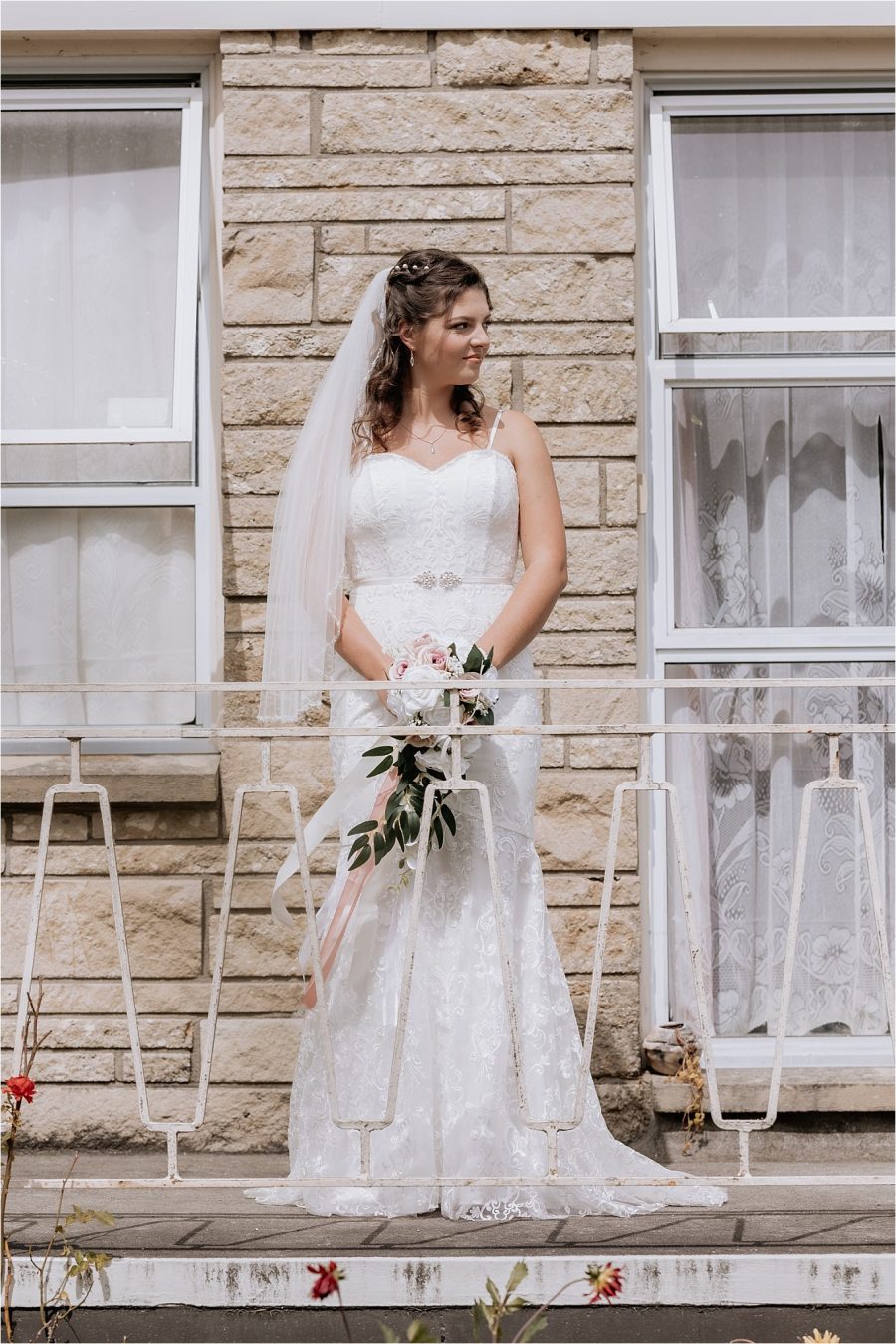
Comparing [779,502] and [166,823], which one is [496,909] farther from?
[779,502]

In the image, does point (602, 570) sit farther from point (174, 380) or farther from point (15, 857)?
point (15, 857)

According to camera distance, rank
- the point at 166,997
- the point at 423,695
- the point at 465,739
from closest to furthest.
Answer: the point at 423,695
the point at 465,739
the point at 166,997

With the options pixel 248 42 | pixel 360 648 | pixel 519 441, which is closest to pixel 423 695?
pixel 360 648

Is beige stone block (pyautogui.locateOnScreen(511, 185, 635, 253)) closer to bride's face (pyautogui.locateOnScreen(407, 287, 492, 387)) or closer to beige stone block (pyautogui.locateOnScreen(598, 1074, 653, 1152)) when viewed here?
bride's face (pyautogui.locateOnScreen(407, 287, 492, 387))

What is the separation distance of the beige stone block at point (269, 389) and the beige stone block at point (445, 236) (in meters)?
0.35

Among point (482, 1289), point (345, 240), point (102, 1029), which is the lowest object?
point (482, 1289)

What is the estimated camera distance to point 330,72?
4594 mm

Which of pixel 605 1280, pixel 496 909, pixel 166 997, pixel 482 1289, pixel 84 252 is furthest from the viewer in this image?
pixel 84 252

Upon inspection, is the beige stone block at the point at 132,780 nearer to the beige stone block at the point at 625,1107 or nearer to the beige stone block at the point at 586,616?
the beige stone block at the point at 586,616

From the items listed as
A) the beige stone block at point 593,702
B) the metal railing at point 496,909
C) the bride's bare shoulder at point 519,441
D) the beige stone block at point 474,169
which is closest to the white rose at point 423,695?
the metal railing at point 496,909

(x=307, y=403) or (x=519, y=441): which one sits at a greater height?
(x=307, y=403)

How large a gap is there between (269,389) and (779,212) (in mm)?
1536

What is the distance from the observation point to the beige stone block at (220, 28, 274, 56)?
4.60m

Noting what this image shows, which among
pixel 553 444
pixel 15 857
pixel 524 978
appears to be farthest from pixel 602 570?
pixel 15 857
